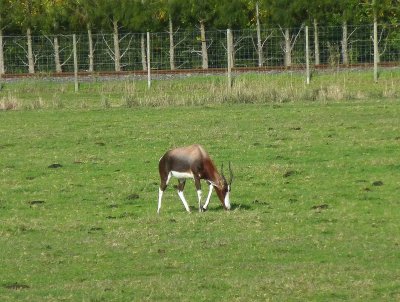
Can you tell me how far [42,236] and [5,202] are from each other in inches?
117

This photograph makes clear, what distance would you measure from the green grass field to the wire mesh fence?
15.0 m

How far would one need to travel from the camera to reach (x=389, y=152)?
21031 mm

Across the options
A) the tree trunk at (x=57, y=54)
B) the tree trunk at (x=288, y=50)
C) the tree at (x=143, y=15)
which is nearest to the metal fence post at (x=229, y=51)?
the tree trunk at (x=288, y=50)

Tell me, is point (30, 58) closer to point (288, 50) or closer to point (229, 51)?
point (229, 51)

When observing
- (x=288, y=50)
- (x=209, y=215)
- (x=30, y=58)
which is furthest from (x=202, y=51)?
(x=209, y=215)

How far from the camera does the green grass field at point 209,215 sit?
1148 cm

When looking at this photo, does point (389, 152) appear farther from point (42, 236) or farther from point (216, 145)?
point (42, 236)

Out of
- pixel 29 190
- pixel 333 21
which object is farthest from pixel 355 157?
pixel 333 21

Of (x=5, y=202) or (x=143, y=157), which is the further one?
(x=143, y=157)

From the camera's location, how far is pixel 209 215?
1533 cm

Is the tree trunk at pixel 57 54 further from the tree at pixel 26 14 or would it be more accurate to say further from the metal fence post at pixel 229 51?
the metal fence post at pixel 229 51

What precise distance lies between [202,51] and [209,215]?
3038cm

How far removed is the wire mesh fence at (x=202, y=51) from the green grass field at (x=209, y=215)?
15.0 metres

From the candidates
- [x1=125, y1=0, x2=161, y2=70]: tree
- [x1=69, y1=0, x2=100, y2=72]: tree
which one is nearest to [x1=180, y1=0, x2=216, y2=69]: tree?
[x1=125, y1=0, x2=161, y2=70]: tree
